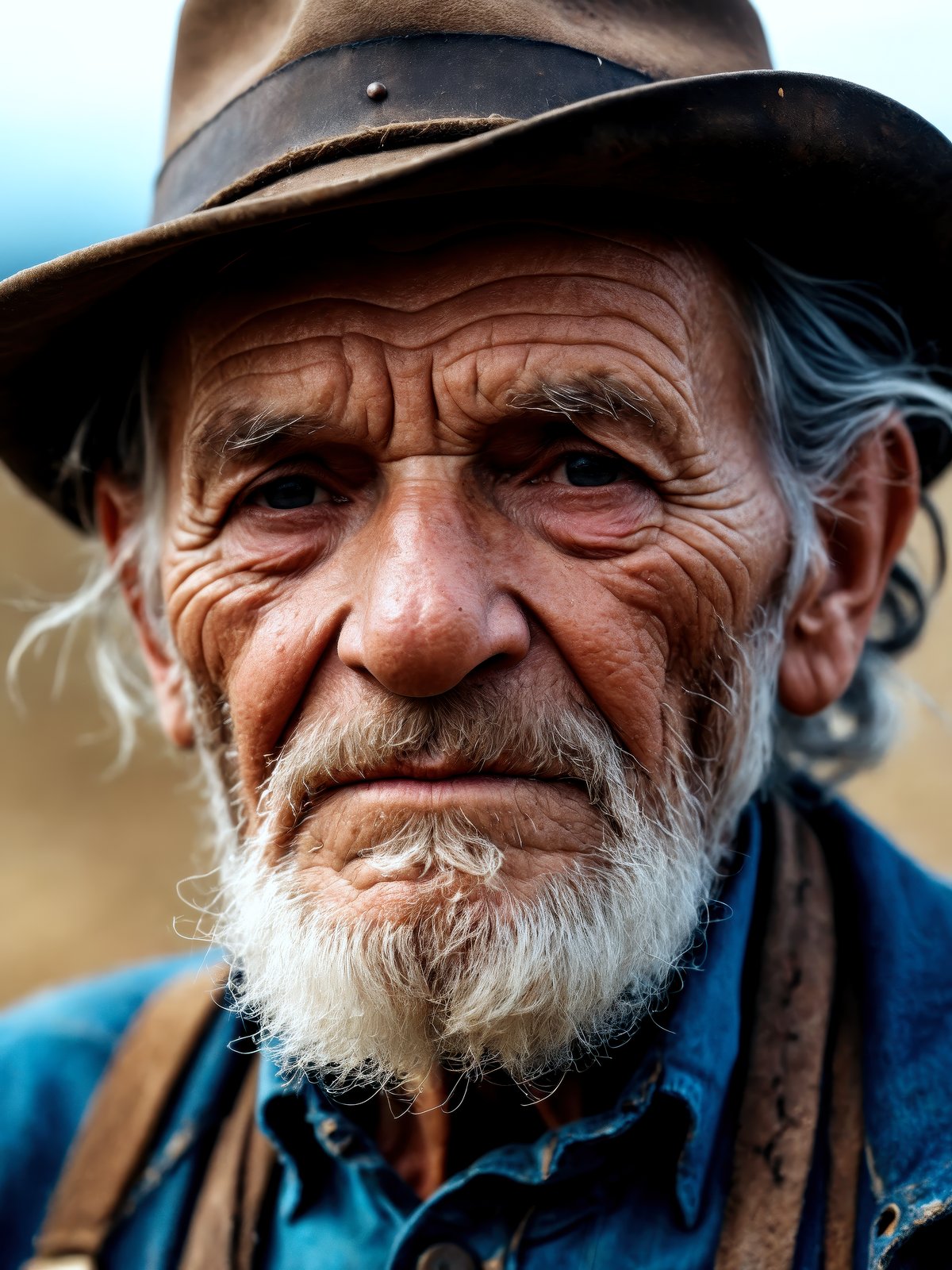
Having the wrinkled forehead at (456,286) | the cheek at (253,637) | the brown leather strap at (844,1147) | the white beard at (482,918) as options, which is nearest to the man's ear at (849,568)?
the white beard at (482,918)

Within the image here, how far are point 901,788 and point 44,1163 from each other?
514 cm

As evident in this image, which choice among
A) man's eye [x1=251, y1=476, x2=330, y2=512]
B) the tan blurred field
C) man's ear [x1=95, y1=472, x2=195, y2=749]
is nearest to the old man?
man's eye [x1=251, y1=476, x2=330, y2=512]

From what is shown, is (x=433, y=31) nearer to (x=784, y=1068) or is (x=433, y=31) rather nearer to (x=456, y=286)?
(x=456, y=286)

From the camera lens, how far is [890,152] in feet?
6.55

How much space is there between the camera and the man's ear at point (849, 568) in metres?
2.38

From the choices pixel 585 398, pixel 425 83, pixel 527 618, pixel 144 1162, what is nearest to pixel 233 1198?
pixel 144 1162

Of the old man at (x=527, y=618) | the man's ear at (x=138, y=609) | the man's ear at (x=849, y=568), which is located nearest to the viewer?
the old man at (x=527, y=618)

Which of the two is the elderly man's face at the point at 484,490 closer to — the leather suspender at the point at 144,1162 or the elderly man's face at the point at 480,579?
the elderly man's face at the point at 480,579

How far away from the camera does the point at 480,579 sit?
1.90m

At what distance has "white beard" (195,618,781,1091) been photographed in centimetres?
187

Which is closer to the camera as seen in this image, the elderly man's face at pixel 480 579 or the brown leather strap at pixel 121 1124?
the elderly man's face at pixel 480 579

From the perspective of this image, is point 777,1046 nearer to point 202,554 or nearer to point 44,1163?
point 202,554

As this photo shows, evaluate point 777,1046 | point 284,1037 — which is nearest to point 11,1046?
point 284,1037

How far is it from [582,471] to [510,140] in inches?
23.1
